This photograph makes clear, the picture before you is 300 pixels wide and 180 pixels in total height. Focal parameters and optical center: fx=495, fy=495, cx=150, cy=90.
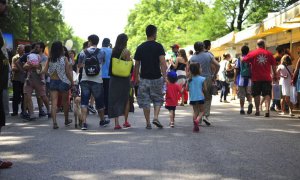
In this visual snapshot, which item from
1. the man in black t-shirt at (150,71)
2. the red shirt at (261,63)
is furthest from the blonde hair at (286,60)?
the man in black t-shirt at (150,71)

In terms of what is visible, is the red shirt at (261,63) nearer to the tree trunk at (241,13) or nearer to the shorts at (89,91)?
the shorts at (89,91)

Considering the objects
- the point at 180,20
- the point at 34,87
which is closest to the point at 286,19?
the point at 34,87

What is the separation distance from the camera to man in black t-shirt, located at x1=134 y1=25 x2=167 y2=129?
967 cm

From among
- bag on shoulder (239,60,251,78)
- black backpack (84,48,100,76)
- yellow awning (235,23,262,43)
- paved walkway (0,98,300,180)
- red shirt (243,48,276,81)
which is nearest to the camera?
paved walkway (0,98,300,180)

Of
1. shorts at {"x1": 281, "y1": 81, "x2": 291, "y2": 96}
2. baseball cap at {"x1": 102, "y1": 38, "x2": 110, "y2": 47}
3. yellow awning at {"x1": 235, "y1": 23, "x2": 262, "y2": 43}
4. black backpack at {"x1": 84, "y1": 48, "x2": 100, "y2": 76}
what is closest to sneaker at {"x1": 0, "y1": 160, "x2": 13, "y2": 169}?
black backpack at {"x1": 84, "y1": 48, "x2": 100, "y2": 76}

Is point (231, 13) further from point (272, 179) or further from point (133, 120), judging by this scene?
point (272, 179)

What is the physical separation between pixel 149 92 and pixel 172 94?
780 mm

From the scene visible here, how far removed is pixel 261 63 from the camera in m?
12.3

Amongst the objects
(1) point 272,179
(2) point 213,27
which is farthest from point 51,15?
(1) point 272,179

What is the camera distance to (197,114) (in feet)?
31.9

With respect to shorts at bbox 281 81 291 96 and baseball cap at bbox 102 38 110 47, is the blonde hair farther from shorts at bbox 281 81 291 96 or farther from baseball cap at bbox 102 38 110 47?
baseball cap at bbox 102 38 110 47

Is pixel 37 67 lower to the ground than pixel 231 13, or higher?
lower

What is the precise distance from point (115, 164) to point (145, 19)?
6979 centimetres

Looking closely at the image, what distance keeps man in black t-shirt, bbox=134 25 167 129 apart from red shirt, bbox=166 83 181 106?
0.48 meters
